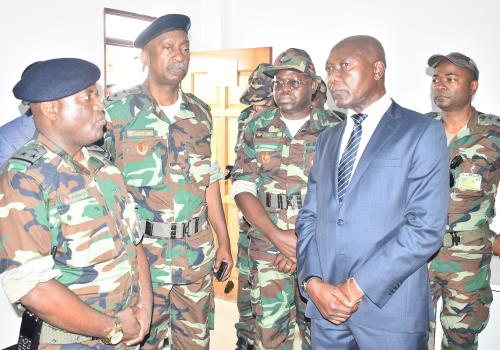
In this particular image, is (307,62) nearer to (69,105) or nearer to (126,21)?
(69,105)

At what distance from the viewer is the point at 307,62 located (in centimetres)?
255

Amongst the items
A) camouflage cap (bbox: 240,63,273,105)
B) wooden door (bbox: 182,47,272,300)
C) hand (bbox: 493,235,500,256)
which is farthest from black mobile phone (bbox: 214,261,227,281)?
wooden door (bbox: 182,47,272,300)

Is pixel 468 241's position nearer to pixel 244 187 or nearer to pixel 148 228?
pixel 244 187

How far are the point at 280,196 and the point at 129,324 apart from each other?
117 centimetres

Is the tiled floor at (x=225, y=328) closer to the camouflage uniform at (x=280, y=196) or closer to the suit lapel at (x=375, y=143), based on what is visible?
the camouflage uniform at (x=280, y=196)

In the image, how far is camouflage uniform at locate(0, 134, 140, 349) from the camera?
4.39ft

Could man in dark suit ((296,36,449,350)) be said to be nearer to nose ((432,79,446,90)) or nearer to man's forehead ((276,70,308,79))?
man's forehead ((276,70,308,79))

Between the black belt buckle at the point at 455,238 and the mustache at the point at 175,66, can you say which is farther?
the black belt buckle at the point at 455,238

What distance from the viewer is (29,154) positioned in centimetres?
144

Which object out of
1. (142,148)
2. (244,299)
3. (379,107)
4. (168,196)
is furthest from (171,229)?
(244,299)

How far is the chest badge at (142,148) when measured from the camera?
7.12 feet

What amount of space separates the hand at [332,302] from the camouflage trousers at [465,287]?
3.92 ft

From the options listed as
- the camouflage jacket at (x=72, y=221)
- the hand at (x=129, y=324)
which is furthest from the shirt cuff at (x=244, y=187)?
the hand at (x=129, y=324)

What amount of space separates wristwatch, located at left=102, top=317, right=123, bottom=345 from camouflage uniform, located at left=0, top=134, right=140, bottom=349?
0.04 metres
